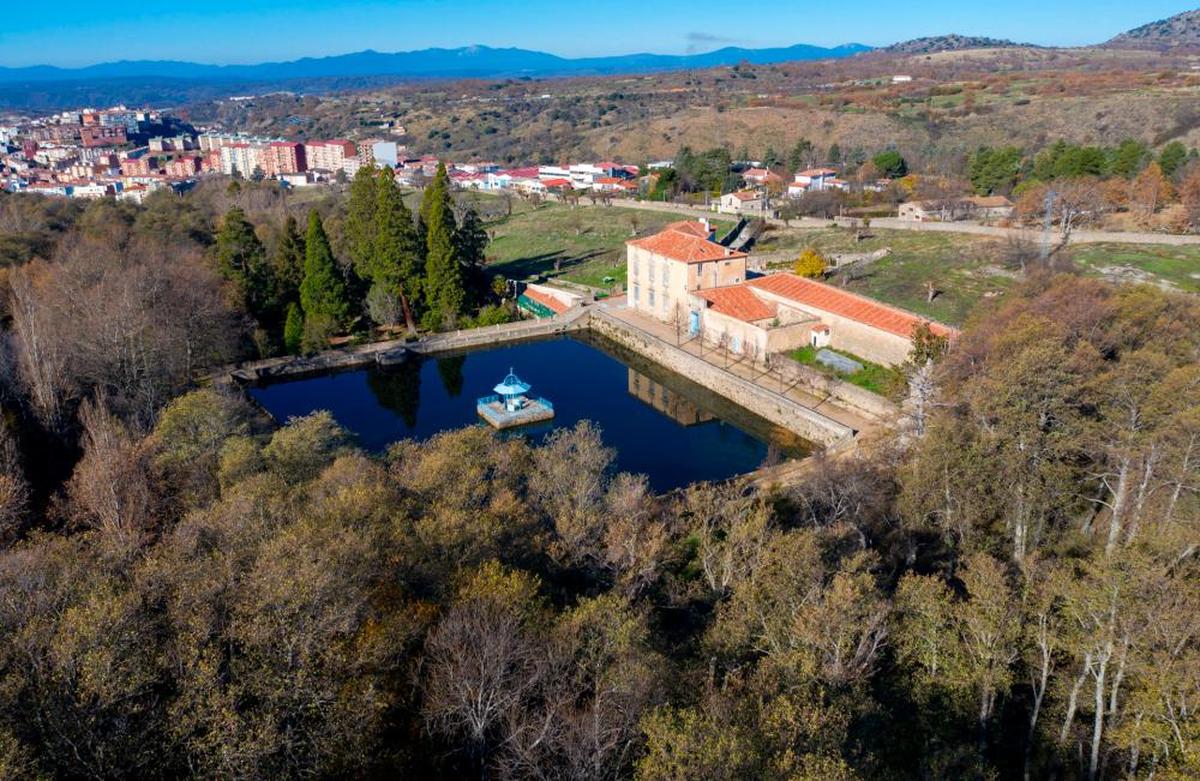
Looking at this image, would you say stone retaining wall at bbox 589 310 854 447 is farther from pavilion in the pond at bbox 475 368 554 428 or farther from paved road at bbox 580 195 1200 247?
paved road at bbox 580 195 1200 247

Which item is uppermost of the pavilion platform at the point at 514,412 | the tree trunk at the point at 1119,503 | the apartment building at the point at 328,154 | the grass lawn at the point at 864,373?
the apartment building at the point at 328,154

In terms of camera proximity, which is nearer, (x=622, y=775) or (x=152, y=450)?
(x=622, y=775)

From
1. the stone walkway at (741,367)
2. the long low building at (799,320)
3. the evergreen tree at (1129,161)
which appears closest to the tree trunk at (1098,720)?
the stone walkway at (741,367)

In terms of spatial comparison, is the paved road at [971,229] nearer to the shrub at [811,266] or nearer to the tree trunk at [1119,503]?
the shrub at [811,266]

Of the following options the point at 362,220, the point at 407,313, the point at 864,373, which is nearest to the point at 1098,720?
the point at 864,373

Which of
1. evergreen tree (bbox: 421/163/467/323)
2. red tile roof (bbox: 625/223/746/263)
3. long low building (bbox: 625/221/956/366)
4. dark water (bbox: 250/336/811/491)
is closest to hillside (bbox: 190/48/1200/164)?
red tile roof (bbox: 625/223/746/263)

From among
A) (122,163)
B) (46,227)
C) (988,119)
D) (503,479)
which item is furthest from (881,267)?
(122,163)

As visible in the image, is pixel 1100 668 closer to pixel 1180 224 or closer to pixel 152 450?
pixel 152 450
